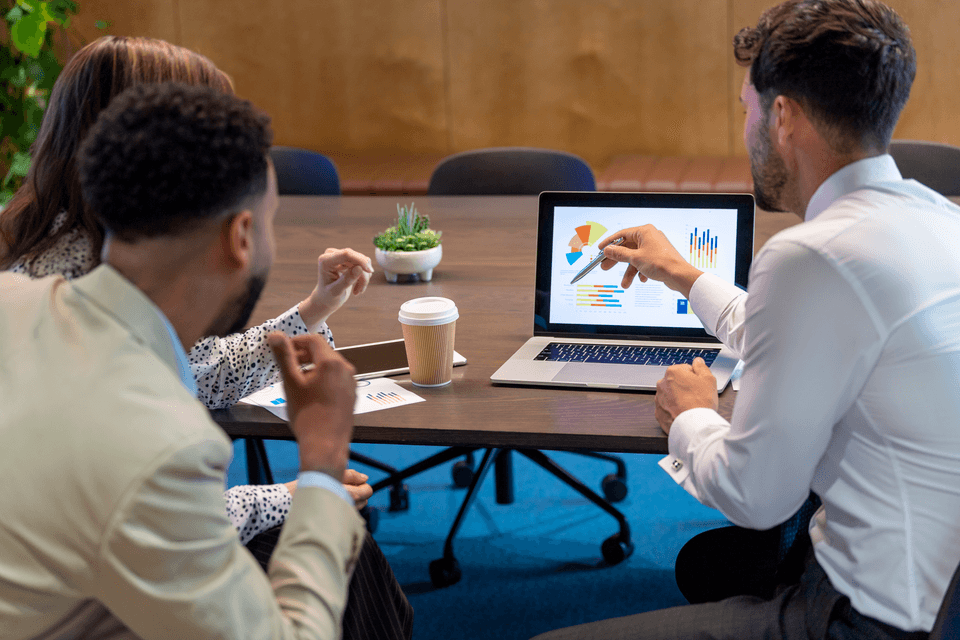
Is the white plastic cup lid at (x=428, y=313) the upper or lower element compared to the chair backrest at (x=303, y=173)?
upper

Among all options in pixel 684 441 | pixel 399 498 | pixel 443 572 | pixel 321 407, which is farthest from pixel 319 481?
pixel 399 498

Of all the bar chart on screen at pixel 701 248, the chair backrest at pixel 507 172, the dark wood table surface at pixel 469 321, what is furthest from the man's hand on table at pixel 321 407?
the chair backrest at pixel 507 172

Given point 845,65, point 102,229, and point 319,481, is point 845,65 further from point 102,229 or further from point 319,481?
point 102,229

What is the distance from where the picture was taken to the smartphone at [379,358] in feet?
5.23

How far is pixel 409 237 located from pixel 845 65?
3.89 ft

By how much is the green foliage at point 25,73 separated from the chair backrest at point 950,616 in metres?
4.57

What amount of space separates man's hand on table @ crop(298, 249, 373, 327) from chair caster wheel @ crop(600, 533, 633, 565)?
1135 millimetres

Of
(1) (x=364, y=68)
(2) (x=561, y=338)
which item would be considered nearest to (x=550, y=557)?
(2) (x=561, y=338)

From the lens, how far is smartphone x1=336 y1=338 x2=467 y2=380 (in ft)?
5.23

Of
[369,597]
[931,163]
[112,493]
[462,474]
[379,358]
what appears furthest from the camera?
[931,163]

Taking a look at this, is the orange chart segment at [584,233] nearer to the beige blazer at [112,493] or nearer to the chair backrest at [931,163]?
the beige blazer at [112,493]

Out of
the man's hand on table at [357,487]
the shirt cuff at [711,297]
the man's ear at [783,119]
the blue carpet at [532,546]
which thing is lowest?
the blue carpet at [532,546]

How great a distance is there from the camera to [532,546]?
250cm

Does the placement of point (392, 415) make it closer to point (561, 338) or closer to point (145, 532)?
point (561, 338)
